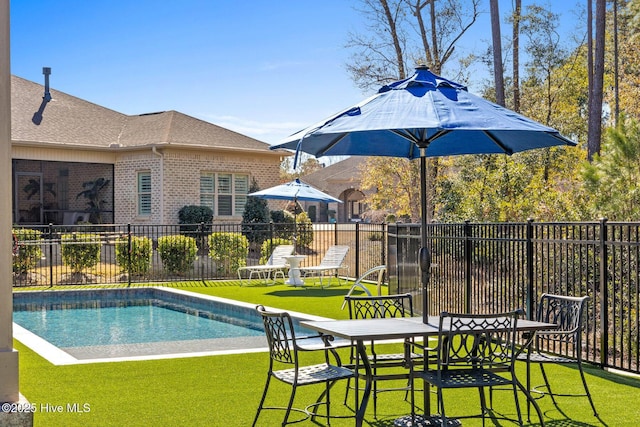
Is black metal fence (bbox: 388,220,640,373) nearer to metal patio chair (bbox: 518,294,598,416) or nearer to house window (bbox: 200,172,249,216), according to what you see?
metal patio chair (bbox: 518,294,598,416)

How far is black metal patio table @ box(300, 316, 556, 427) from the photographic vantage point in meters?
5.58

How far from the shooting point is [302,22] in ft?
102

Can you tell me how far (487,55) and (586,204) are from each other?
13.8 meters

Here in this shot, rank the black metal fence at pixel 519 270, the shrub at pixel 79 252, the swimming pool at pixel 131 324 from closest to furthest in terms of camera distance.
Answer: the black metal fence at pixel 519 270 → the swimming pool at pixel 131 324 → the shrub at pixel 79 252

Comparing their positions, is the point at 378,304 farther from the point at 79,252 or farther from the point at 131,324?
the point at 79,252

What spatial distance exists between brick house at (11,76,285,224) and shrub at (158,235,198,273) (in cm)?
473

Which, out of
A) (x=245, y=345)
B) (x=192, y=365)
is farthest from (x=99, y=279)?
(x=192, y=365)

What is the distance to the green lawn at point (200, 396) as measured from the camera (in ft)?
21.0

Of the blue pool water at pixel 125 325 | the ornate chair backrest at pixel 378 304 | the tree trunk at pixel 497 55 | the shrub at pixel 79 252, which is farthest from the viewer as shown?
the tree trunk at pixel 497 55

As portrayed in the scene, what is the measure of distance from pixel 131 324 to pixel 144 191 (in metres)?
12.5

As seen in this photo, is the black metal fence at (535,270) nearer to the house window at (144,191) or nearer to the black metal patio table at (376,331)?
the black metal patio table at (376,331)

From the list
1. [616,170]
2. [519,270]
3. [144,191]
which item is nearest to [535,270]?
[519,270]

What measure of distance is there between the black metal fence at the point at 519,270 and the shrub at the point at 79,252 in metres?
9.55

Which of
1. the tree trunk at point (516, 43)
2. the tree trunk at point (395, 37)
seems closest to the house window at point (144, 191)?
the tree trunk at point (395, 37)
